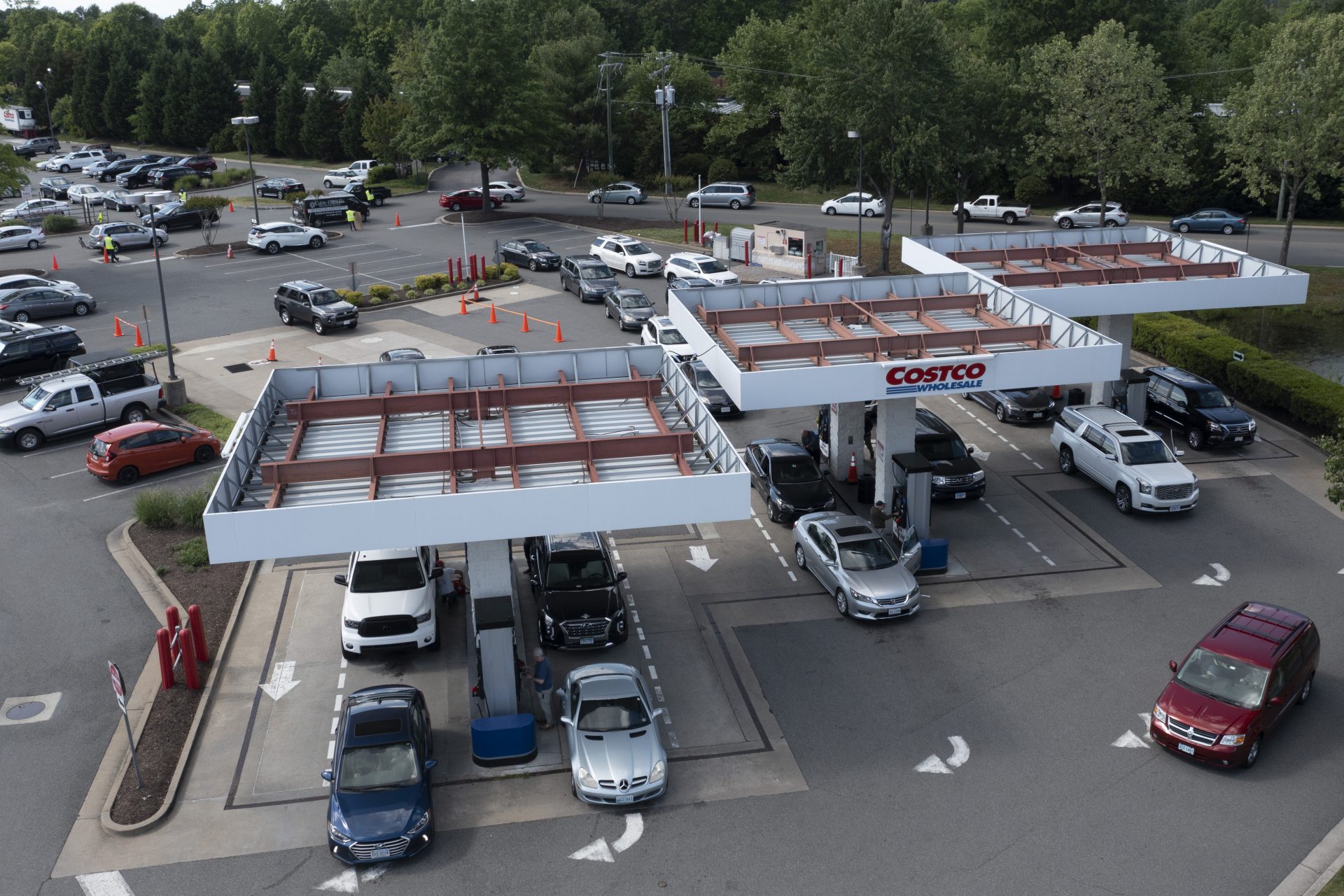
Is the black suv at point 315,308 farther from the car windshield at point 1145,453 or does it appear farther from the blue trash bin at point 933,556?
the car windshield at point 1145,453

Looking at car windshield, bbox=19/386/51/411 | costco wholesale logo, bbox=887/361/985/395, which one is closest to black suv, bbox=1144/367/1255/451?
costco wholesale logo, bbox=887/361/985/395

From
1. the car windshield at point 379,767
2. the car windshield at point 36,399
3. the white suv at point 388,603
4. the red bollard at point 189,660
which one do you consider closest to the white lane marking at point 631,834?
the car windshield at point 379,767

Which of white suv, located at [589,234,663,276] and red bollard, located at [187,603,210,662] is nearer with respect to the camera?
red bollard, located at [187,603,210,662]

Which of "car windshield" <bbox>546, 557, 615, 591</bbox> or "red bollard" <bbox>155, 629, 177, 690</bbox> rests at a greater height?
"car windshield" <bbox>546, 557, 615, 591</bbox>

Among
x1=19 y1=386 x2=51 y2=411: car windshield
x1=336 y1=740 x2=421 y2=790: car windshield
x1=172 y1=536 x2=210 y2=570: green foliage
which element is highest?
x1=19 y1=386 x2=51 y2=411: car windshield

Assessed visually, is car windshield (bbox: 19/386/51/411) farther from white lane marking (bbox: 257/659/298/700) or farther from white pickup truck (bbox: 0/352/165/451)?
white lane marking (bbox: 257/659/298/700)

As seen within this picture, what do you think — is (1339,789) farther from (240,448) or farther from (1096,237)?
(1096,237)

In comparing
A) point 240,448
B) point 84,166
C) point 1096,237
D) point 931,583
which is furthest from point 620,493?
point 84,166

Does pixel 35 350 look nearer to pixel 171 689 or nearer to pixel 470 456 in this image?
pixel 171 689
